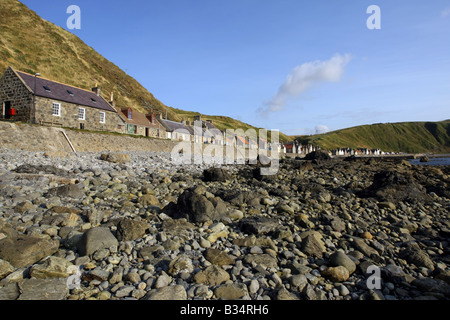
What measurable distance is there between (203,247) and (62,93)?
33.5 m

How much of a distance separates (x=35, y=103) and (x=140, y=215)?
1071 inches

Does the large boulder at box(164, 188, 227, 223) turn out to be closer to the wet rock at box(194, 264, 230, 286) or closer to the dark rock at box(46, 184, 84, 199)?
the wet rock at box(194, 264, 230, 286)

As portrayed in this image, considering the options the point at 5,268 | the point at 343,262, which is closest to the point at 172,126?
the point at 5,268

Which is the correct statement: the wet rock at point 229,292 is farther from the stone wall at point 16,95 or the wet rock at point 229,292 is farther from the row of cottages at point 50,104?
the stone wall at point 16,95

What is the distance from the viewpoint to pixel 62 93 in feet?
103

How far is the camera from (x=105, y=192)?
394 inches

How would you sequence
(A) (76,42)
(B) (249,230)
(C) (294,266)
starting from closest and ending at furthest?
(C) (294,266) → (B) (249,230) → (A) (76,42)

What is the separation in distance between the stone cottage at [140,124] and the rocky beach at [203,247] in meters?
37.5

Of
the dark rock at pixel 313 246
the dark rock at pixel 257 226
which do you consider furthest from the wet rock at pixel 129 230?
the dark rock at pixel 313 246

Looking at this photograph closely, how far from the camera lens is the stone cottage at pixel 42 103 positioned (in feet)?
91.4

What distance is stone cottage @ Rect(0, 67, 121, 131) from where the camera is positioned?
91.4 feet
